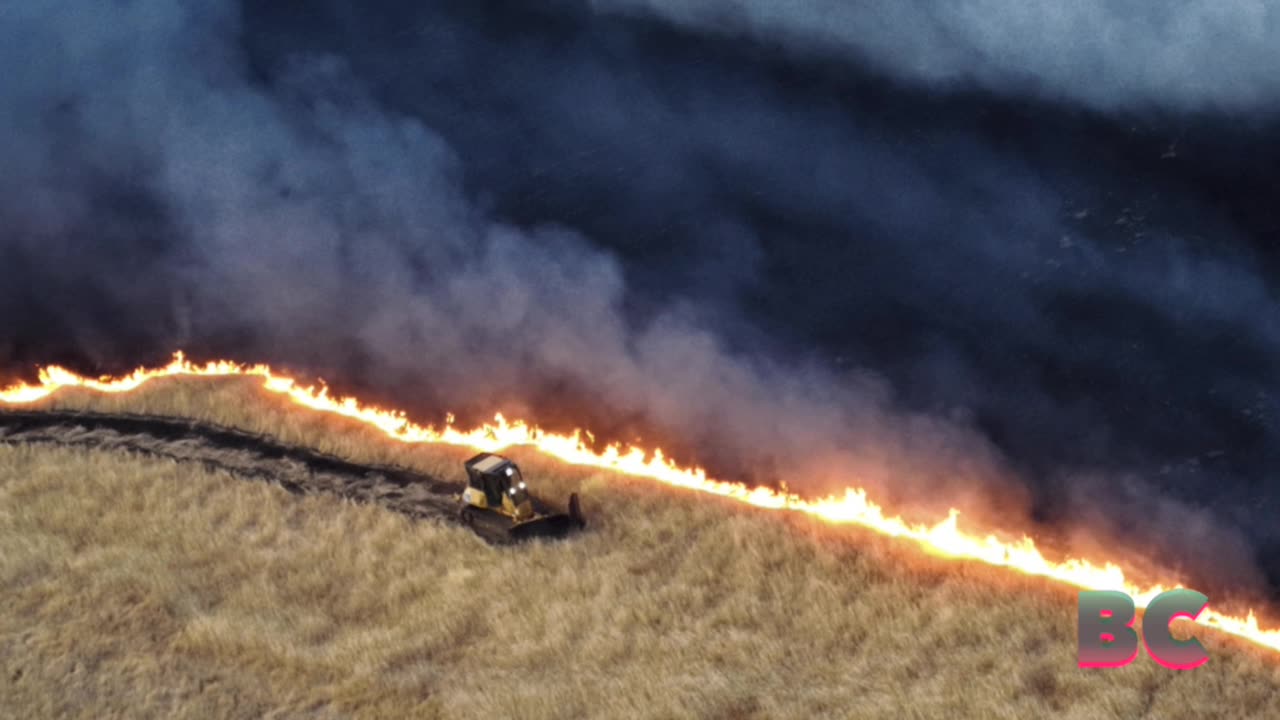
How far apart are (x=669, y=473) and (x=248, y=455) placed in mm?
4069

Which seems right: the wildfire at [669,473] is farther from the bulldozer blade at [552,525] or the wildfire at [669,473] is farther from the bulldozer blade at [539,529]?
the bulldozer blade at [539,529]

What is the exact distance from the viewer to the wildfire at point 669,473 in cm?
868

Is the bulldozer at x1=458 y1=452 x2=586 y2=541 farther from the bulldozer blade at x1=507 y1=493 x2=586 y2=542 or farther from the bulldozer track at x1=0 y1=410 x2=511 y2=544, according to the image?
the bulldozer track at x1=0 y1=410 x2=511 y2=544

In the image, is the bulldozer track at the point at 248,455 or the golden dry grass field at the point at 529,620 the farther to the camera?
the bulldozer track at the point at 248,455

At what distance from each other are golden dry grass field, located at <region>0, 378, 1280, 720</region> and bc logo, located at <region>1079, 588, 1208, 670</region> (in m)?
0.12

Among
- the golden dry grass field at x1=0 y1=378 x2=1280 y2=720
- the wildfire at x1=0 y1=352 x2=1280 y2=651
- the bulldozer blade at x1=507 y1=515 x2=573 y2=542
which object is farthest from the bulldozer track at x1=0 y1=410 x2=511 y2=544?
the wildfire at x1=0 y1=352 x2=1280 y2=651

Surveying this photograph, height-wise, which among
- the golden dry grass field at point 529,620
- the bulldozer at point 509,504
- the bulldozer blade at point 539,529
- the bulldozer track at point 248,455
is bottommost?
the golden dry grass field at point 529,620

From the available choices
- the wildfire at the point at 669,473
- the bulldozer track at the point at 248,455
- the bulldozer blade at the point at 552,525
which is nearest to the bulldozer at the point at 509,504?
the bulldozer blade at the point at 552,525

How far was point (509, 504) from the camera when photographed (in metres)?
9.91

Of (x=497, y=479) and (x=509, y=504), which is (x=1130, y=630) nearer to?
(x=509, y=504)

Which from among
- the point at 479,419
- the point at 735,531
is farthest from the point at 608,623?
the point at 479,419

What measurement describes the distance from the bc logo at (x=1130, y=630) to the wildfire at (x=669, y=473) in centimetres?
16

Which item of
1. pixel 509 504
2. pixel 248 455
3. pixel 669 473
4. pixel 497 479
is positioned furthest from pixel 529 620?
pixel 248 455

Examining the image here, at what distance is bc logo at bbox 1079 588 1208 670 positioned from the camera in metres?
7.80
